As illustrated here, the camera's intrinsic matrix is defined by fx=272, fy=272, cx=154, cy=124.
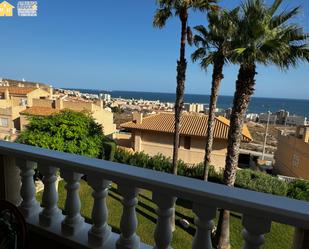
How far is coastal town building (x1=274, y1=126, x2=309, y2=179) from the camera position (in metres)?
23.3

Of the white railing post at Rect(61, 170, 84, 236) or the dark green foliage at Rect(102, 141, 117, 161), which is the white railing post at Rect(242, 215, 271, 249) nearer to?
the white railing post at Rect(61, 170, 84, 236)

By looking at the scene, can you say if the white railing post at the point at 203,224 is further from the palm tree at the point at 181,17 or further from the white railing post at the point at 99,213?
the palm tree at the point at 181,17

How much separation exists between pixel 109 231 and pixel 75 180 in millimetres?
420

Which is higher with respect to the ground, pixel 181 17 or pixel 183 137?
pixel 181 17

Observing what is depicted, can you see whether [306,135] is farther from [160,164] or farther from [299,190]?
[160,164]

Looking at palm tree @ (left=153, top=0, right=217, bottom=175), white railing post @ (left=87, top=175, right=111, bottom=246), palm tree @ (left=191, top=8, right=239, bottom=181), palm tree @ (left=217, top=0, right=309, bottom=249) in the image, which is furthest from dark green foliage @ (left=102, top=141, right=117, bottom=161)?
white railing post @ (left=87, top=175, right=111, bottom=246)

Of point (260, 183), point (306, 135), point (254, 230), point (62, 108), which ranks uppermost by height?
point (254, 230)

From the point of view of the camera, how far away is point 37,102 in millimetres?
33531

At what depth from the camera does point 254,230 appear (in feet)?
4.08

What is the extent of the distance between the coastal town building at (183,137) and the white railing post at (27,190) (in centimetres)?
2196

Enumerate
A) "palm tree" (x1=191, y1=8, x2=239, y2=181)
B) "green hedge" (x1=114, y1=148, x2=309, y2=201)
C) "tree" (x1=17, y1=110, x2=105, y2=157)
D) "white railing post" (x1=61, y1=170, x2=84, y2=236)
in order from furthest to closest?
"green hedge" (x1=114, y1=148, x2=309, y2=201)
"tree" (x1=17, y1=110, x2=105, y2=157)
"palm tree" (x1=191, y1=8, x2=239, y2=181)
"white railing post" (x1=61, y1=170, x2=84, y2=236)

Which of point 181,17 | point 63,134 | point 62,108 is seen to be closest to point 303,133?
point 181,17

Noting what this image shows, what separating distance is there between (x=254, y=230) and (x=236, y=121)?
889 cm

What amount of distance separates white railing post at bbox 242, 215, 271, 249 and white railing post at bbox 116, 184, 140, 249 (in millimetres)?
626
